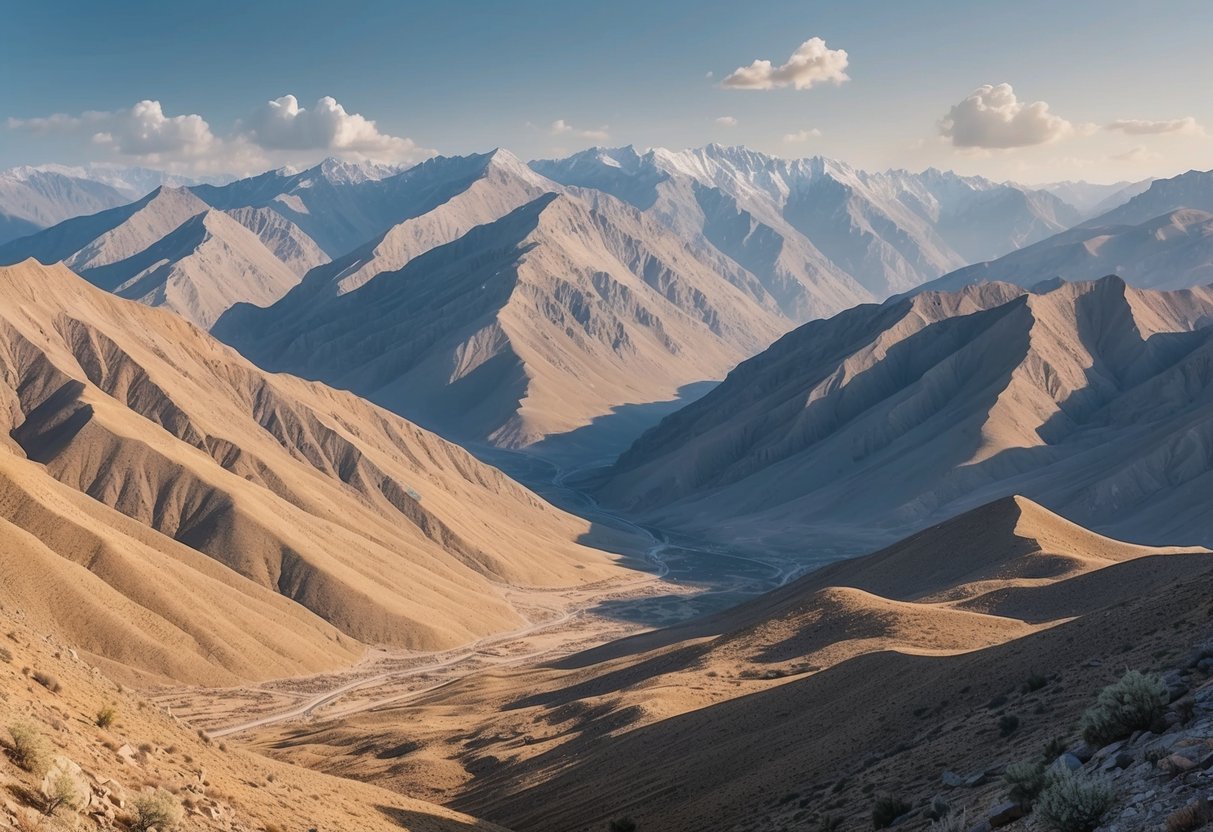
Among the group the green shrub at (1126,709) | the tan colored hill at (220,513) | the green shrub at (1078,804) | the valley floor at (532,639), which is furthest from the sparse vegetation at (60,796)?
the valley floor at (532,639)

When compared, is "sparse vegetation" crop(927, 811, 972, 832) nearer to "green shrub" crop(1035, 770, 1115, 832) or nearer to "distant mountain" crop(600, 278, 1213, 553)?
"green shrub" crop(1035, 770, 1115, 832)

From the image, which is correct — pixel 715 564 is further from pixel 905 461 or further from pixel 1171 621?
pixel 1171 621

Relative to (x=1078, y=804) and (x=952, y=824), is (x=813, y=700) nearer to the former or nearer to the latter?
→ (x=952, y=824)

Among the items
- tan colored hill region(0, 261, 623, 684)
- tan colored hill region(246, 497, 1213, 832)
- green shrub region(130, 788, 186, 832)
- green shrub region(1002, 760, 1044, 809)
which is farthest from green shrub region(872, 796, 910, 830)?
tan colored hill region(0, 261, 623, 684)

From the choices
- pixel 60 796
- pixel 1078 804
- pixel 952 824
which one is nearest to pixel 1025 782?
pixel 952 824

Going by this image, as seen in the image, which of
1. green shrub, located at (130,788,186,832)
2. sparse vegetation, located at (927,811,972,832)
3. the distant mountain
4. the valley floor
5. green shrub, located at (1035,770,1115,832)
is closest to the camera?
green shrub, located at (1035,770,1115,832)

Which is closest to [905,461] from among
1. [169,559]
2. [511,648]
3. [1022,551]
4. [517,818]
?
[511,648]

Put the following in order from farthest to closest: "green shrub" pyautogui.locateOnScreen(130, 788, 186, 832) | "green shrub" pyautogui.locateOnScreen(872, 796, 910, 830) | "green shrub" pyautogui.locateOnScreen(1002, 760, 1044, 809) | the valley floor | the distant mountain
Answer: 1. the distant mountain
2. the valley floor
3. "green shrub" pyautogui.locateOnScreen(872, 796, 910, 830)
4. "green shrub" pyautogui.locateOnScreen(1002, 760, 1044, 809)
5. "green shrub" pyautogui.locateOnScreen(130, 788, 186, 832)
